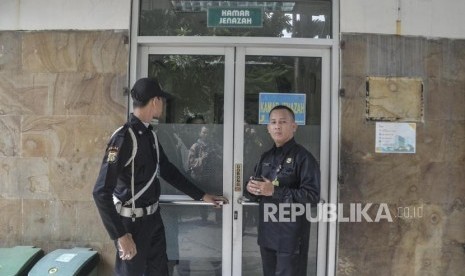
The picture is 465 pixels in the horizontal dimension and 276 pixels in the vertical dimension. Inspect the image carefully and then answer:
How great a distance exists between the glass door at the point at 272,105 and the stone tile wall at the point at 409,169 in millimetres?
188

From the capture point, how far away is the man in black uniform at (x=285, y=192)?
9.96 ft

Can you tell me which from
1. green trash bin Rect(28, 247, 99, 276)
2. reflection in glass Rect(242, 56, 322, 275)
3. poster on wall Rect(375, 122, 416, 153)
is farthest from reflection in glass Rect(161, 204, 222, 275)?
poster on wall Rect(375, 122, 416, 153)

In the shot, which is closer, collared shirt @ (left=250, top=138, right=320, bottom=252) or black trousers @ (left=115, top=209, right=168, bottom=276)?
black trousers @ (left=115, top=209, right=168, bottom=276)

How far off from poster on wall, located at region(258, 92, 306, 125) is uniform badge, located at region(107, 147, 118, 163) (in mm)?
1570

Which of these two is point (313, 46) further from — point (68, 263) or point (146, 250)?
point (68, 263)

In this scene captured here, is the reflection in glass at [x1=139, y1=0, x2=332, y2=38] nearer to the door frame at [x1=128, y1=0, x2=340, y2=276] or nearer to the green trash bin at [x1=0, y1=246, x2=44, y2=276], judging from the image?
the door frame at [x1=128, y1=0, x2=340, y2=276]

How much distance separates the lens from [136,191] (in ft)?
9.59

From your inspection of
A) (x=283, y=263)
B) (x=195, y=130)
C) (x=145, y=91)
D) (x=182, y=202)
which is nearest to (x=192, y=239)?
(x=182, y=202)

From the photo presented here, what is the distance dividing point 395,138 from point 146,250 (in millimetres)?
2372

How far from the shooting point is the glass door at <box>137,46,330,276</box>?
12.9 feet

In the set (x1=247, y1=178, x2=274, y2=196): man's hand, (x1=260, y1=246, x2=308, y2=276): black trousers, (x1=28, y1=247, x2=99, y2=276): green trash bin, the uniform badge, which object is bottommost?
(x1=28, y1=247, x2=99, y2=276): green trash bin

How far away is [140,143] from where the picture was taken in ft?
9.63

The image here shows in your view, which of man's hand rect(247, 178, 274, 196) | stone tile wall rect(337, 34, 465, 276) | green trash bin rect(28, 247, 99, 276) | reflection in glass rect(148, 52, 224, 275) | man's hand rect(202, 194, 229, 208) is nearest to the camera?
man's hand rect(247, 178, 274, 196)

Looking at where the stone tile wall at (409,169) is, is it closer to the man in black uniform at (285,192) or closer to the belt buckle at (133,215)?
the man in black uniform at (285,192)
